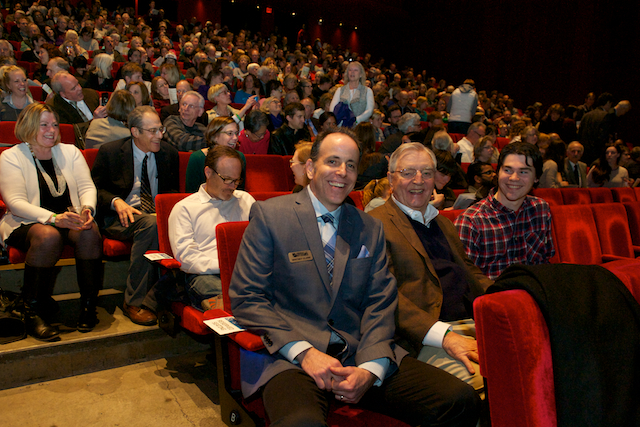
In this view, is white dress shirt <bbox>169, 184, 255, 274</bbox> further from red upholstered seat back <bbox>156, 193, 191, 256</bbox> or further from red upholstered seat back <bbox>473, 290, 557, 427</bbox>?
red upholstered seat back <bbox>473, 290, 557, 427</bbox>

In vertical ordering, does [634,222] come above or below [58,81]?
below

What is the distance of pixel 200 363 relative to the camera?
217 cm

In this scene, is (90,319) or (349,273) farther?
(90,319)

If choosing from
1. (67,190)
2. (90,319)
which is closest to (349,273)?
(90,319)

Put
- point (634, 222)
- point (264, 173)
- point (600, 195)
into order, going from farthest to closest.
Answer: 1. point (600, 195)
2. point (264, 173)
3. point (634, 222)

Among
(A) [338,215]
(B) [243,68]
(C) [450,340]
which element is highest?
(B) [243,68]

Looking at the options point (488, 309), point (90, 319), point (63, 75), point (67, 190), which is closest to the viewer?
point (488, 309)

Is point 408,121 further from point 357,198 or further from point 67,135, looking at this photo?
point 67,135

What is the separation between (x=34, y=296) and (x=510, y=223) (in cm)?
216

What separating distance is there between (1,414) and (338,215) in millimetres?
1468

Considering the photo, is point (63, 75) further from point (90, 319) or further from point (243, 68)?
→ point (243, 68)

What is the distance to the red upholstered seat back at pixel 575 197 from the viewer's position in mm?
3600

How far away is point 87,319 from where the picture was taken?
206 centimetres

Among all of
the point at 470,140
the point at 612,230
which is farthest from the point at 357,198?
the point at 470,140
